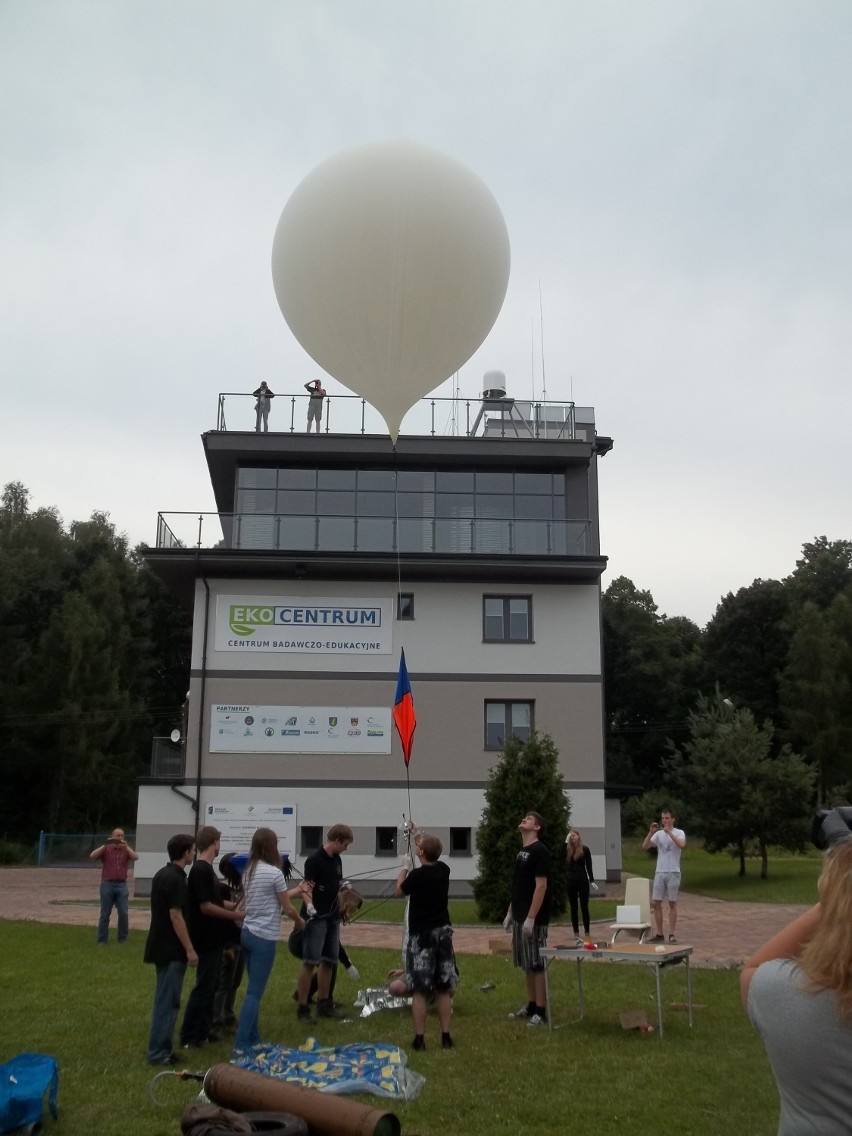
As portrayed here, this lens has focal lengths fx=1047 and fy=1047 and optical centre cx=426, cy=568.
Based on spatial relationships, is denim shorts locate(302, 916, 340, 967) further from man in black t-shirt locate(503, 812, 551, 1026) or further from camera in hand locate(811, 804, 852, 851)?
camera in hand locate(811, 804, 852, 851)

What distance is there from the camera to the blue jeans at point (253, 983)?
301 inches

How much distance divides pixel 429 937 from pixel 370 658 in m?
16.9

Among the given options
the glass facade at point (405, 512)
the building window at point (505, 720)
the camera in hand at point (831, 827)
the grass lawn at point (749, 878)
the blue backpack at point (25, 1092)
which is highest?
the glass facade at point (405, 512)

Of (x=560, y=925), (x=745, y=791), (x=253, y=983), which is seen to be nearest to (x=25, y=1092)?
(x=253, y=983)

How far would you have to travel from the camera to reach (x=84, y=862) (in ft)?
123

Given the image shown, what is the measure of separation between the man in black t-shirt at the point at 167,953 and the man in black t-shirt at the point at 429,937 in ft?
5.51

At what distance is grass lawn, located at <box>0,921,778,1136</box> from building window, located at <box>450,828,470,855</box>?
12.5 metres

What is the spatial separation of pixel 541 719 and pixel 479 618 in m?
2.87

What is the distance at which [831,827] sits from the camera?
8.57 feet

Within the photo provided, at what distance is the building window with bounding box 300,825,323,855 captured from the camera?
2458 centimetres

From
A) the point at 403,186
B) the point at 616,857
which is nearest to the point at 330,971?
the point at 403,186

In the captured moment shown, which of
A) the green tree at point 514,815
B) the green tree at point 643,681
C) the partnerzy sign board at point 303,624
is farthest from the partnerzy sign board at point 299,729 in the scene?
the green tree at point 643,681

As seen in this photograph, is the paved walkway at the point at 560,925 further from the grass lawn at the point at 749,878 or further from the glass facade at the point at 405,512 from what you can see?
the glass facade at the point at 405,512

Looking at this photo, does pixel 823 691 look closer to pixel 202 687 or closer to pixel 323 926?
pixel 202 687
